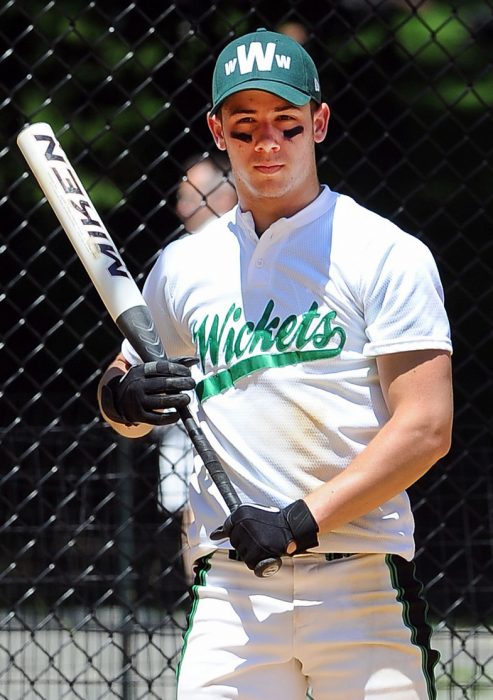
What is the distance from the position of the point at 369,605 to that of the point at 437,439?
0.31 metres

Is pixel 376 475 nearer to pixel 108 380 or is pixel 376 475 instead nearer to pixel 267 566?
pixel 267 566

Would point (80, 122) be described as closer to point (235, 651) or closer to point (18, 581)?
point (18, 581)

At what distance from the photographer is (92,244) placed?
8.13ft

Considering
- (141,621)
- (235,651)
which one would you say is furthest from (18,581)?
(235,651)

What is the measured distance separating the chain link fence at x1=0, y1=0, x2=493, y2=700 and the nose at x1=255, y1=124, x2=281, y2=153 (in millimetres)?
1605

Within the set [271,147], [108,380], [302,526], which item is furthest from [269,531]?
[271,147]

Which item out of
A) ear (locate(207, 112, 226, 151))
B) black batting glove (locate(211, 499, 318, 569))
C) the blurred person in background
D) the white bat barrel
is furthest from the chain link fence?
black batting glove (locate(211, 499, 318, 569))

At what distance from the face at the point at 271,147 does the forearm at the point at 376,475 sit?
48cm

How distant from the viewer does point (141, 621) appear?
4242mm

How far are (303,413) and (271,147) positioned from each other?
0.47m

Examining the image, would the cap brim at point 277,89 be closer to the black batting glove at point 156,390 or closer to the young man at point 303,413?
the young man at point 303,413

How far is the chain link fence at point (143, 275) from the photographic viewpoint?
405 cm

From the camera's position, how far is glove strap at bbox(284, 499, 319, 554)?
82.3 inches

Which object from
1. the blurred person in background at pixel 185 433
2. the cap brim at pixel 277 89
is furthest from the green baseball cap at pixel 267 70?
the blurred person in background at pixel 185 433
